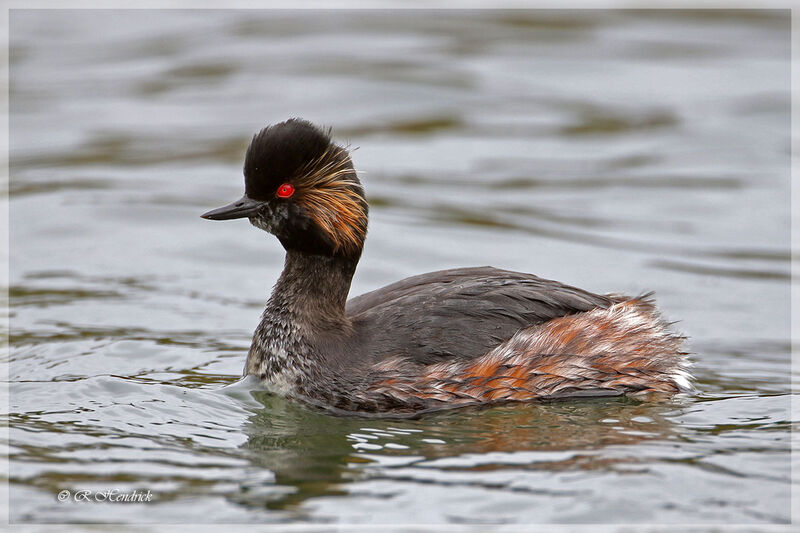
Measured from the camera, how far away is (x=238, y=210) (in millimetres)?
7191

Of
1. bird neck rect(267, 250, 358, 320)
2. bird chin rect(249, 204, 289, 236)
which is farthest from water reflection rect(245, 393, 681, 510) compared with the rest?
bird chin rect(249, 204, 289, 236)

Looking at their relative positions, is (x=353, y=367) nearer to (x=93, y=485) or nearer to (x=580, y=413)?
(x=580, y=413)

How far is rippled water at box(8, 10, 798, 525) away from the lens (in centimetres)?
586

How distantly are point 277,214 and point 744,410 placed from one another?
2950mm

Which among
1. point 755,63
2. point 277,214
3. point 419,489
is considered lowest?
point 419,489

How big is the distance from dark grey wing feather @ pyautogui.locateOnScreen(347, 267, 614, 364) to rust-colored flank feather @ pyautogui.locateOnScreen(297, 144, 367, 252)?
1.78 ft

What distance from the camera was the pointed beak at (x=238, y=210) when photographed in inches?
282

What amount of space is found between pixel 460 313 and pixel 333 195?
1.01 metres

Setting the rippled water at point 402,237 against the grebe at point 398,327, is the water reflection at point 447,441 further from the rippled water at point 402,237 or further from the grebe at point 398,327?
the grebe at point 398,327

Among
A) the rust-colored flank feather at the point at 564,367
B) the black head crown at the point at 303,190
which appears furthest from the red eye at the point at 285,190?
the rust-colored flank feather at the point at 564,367

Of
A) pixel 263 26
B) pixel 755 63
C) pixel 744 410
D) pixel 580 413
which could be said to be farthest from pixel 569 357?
pixel 263 26

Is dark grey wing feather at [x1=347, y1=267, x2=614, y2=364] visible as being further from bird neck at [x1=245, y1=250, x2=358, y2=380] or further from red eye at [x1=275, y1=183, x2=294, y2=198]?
red eye at [x1=275, y1=183, x2=294, y2=198]

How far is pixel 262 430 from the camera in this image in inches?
265

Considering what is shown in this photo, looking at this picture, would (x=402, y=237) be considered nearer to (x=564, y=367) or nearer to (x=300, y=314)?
(x=300, y=314)
